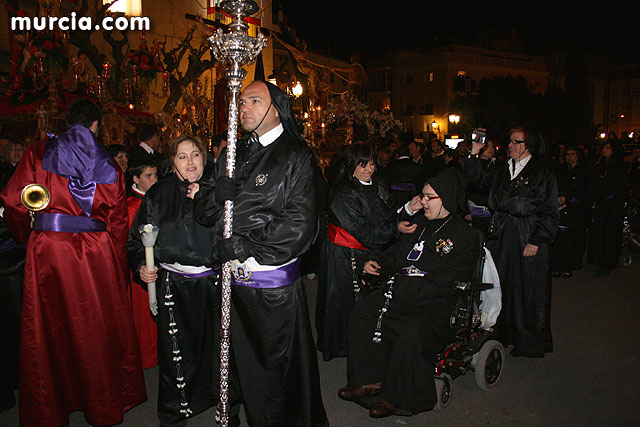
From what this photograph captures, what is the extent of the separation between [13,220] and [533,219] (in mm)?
4850

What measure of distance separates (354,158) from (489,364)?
2366 mm

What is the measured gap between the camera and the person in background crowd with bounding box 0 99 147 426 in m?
3.66

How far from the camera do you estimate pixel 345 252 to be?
17.1 feet

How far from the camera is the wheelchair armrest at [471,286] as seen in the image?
414 centimetres

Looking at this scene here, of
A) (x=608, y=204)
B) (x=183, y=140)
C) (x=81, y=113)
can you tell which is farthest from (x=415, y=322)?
(x=608, y=204)

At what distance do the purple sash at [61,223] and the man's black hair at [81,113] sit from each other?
0.72m

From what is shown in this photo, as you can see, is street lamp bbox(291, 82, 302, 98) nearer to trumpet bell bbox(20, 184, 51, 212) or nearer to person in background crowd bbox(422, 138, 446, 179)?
person in background crowd bbox(422, 138, 446, 179)

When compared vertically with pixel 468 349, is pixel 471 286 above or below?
above

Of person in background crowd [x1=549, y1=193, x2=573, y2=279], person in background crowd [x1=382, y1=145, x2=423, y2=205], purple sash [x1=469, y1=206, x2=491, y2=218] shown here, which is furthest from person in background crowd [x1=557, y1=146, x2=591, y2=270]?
purple sash [x1=469, y1=206, x2=491, y2=218]

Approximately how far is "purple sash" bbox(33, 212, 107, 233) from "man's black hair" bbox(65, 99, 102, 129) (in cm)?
72

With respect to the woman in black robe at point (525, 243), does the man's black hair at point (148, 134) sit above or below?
above

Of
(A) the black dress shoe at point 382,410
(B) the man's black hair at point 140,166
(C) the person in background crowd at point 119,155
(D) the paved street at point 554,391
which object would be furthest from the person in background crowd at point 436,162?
(A) the black dress shoe at point 382,410

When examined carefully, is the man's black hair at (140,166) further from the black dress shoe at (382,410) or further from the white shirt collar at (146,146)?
the black dress shoe at (382,410)

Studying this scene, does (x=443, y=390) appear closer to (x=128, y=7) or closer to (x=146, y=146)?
(x=146, y=146)
